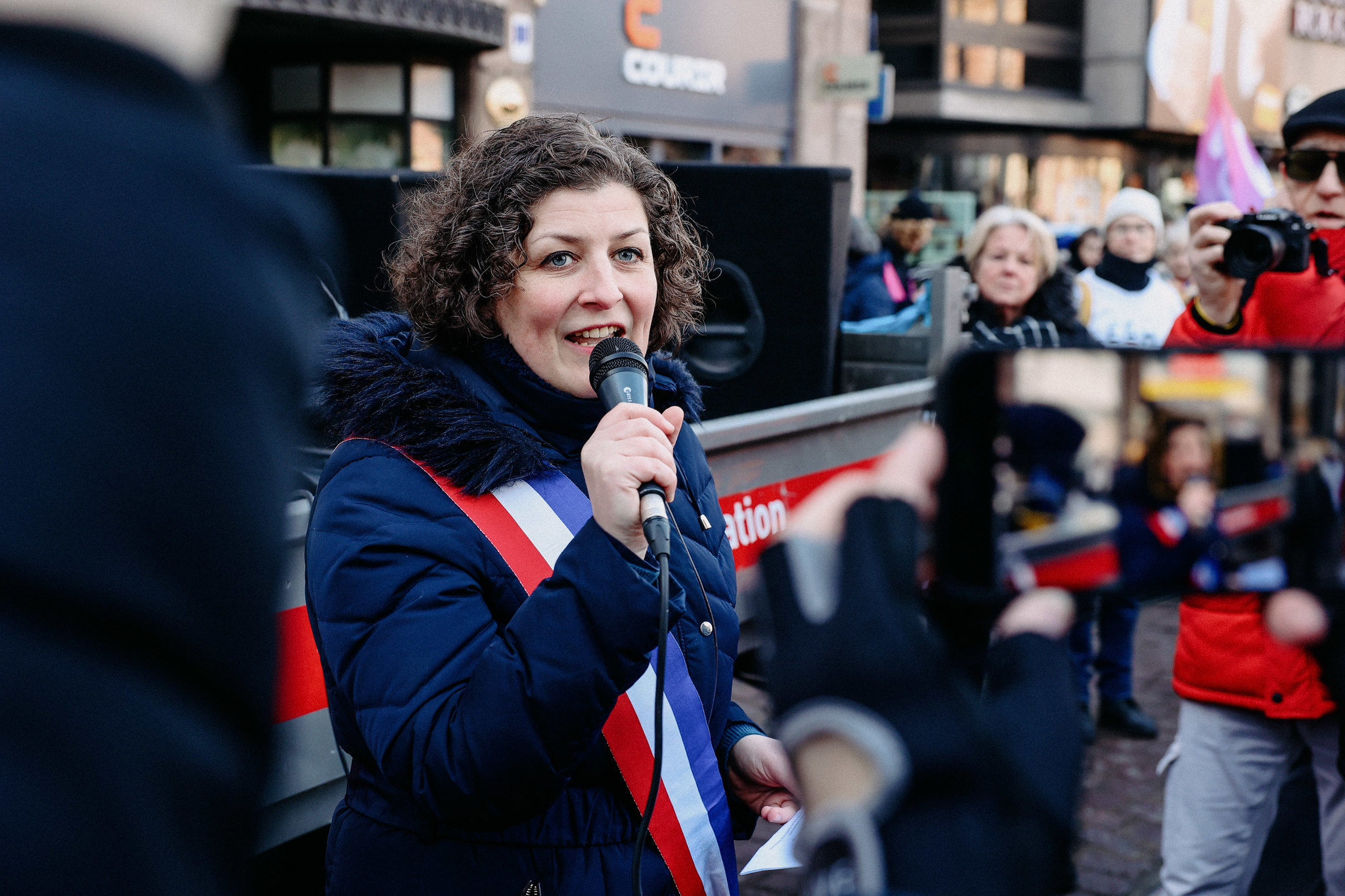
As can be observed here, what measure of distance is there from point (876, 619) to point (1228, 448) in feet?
0.94

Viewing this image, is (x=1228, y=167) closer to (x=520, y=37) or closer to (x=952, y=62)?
(x=520, y=37)

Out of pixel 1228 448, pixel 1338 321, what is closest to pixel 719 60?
pixel 1338 321

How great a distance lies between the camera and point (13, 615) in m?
0.59

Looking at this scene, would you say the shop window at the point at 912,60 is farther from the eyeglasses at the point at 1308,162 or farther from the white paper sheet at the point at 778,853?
the white paper sheet at the point at 778,853

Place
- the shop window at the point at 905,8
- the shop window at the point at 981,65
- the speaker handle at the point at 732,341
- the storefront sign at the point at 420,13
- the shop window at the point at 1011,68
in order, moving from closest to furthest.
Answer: the speaker handle at the point at 732,341 < the storefront sign at the point at 420,13 < the shop window at the point at 905,8 < the shop window at the point at 981,65 < the shop window at the point at 1011,68

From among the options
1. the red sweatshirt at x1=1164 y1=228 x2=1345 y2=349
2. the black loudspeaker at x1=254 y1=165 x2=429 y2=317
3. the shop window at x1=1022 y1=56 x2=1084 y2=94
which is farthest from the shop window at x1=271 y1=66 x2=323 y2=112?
the shop window at x1=1022 y1=56 x2=1084 y2=94

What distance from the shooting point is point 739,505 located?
3875 mm

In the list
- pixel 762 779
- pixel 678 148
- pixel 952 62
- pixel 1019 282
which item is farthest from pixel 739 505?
pixel 952 62

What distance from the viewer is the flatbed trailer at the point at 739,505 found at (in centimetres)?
254

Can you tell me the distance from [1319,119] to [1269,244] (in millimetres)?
621

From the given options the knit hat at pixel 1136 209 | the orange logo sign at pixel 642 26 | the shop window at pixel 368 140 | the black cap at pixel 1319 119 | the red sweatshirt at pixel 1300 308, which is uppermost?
the orange logo sign at pixel 642 26

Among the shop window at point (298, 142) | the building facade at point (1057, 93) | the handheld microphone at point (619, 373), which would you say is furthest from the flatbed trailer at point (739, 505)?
the building facade at point (1057, 93)

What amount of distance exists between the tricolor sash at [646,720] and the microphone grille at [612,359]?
0.54ft

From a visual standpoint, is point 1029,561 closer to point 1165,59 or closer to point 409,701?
point 409,701
